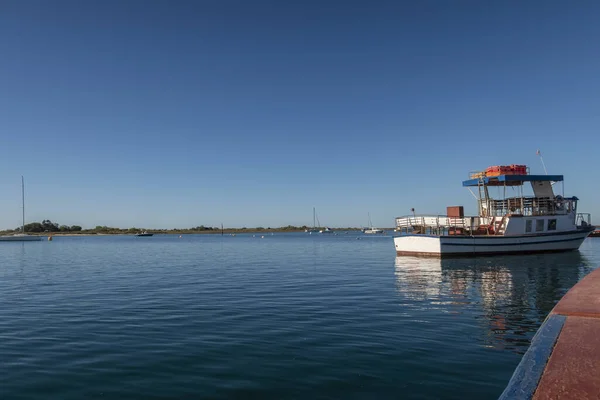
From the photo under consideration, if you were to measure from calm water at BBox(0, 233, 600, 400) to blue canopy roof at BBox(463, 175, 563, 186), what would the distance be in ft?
54.8

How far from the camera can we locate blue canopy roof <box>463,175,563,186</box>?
119 ft

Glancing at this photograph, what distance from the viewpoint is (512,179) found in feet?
120

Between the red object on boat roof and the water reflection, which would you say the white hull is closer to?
the water reflection

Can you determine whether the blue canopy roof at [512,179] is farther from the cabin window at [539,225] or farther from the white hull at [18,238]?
the white hull at [18,238]

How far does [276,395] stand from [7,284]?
72.3 ft

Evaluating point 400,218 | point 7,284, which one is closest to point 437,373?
point 7,284

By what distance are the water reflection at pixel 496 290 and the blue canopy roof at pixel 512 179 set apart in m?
7.48

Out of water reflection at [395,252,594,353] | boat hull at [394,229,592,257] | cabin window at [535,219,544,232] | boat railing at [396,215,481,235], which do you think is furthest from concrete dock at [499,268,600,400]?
cabin window at [535,219,544,232]

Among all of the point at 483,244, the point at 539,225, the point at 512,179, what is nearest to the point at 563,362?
the point at 483,244

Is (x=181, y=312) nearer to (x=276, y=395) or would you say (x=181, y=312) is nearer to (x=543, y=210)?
(x=276, y=395)

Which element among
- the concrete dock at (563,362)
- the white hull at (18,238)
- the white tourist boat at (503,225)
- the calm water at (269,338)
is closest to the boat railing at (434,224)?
the white tourist boat at (503,225)

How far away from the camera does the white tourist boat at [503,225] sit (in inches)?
1406

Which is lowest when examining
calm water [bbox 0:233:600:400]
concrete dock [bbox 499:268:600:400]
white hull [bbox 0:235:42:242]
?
white hull [bbox 0:235:42:242]

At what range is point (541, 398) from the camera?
11.4 ft
